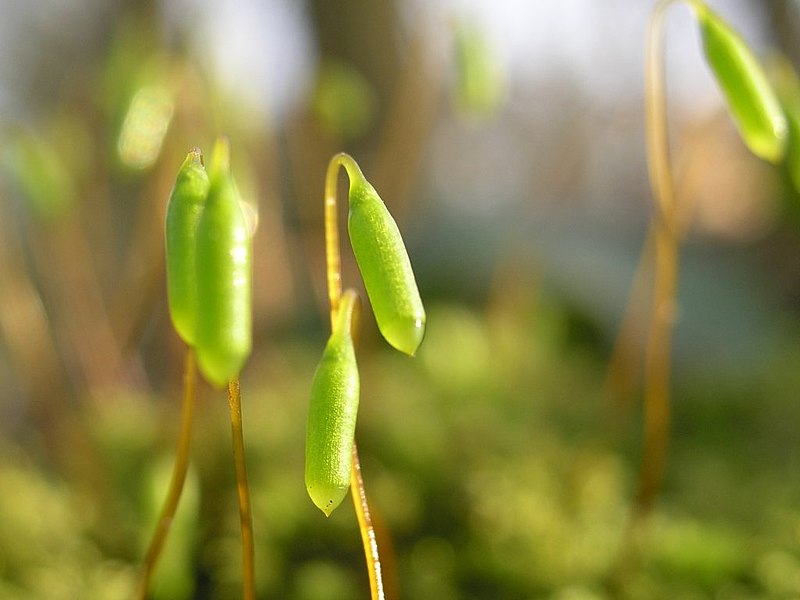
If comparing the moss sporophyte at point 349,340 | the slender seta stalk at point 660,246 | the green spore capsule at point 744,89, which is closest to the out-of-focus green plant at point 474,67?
the slender seta stalk at point 660,246

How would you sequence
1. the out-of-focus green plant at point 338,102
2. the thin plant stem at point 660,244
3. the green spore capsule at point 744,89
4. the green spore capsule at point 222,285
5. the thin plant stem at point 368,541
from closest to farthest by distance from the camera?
the green spore capsule at point 222,285, the thin plant stem at point 368,541, the green spore capsule at point 744,89, the thin plant stem at point 660,244, the out-of-focus green plant at point 338,102

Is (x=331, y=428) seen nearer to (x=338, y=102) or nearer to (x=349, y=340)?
(x=349, y=340)

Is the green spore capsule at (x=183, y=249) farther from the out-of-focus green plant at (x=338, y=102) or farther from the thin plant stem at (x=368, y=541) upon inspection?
the out-of-focus green plant at (x=338, y=102)

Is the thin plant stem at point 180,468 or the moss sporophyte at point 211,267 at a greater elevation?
the moss sporophyte at point 211,267

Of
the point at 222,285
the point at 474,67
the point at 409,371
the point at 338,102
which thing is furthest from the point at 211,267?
the point at 409,371

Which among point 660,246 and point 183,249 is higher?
point 660,246

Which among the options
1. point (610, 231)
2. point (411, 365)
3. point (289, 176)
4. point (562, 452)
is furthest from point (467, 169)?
point (562, 452)

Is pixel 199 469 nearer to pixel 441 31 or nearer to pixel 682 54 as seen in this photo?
pixel 441 31

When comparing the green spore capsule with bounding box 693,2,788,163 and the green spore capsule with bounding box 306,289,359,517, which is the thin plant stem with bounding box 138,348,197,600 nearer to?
the green spore capsule with bounding box 306,289,359,517
